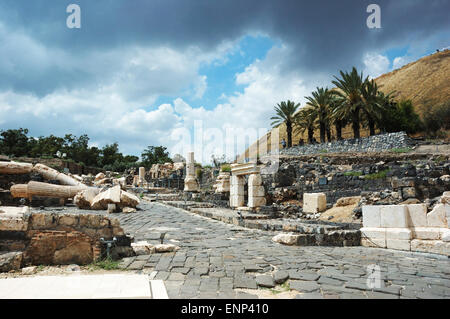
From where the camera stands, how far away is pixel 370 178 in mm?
15367

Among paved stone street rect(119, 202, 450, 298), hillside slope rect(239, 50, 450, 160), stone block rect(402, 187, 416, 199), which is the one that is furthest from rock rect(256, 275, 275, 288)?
hillside slope rect(239, 50, 450, 160)

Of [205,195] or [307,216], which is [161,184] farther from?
[307,216]

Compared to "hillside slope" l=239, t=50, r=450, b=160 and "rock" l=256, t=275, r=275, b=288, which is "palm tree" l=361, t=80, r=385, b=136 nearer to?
"hillside slope" l=239, t=50, r=450, b=160

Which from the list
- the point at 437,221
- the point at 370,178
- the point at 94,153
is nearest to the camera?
the point at 437,221

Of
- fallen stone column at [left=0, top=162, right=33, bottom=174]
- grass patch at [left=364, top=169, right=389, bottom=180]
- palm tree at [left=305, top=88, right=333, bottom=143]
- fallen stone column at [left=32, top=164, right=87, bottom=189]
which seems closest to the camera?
fallen stone column at [left=0, top=162, right=33, bottom=174]

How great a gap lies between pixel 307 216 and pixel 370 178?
405 cm

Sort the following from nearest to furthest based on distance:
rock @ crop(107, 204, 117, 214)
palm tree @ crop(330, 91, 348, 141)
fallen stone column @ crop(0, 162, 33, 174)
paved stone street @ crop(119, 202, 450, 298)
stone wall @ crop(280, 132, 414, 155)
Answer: paved stone street @ crop(119, 202, 450, 298), rock @ crop(107, 204, 117, 214), fallen stone column @ crop(0, 162, 33, 174), stone wall @ crop(280, 132, 414, 155), palm tree @ crop(330, 91, 348, 141)

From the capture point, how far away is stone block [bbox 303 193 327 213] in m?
14.1

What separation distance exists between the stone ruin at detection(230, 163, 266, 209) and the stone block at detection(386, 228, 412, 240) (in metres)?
7.11

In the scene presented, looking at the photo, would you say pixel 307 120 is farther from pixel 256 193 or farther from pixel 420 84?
pixel 420 84

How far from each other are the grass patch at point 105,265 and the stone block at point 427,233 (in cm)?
597

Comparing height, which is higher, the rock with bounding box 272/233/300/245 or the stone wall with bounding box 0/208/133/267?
the stone wall with bounding box 0/208/133/267

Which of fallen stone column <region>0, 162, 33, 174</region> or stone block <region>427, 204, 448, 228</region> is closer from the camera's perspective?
stone block <region>427, 204, 448, 228</region>

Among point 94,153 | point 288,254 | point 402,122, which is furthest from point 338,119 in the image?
point 94,153
